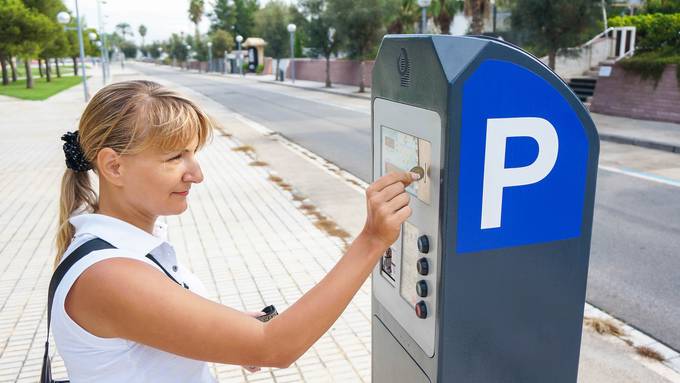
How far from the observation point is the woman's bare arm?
1281 mm

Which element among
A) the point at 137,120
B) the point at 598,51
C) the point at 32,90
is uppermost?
the point at 598,51

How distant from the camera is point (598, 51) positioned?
21.4 meters

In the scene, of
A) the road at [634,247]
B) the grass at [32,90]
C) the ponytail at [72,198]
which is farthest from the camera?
the grass at [32,90]

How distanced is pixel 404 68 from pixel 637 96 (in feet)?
53.1

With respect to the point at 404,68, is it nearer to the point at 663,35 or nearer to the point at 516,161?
the point at 516,161

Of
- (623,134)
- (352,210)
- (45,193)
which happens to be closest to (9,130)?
(45,193)

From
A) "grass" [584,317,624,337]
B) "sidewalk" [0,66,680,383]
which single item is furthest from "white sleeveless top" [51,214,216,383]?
"grass" [584,317,624,337]

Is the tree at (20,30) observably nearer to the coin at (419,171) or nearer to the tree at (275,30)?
the tree at (275,30)

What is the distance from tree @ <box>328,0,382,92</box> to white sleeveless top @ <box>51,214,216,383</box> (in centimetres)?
2858

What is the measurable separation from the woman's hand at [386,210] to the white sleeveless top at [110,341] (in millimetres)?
513

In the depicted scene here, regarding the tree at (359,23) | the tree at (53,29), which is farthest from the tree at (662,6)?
the tree at (53,29)

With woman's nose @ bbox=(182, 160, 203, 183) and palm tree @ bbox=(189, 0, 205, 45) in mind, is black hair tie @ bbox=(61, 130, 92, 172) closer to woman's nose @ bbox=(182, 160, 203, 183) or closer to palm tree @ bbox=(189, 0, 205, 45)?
woman's nose @ bbox=(182, 160, 203, 183)

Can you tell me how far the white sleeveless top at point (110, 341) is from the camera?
135 cm

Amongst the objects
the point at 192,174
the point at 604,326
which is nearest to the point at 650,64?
the point at 604,326
